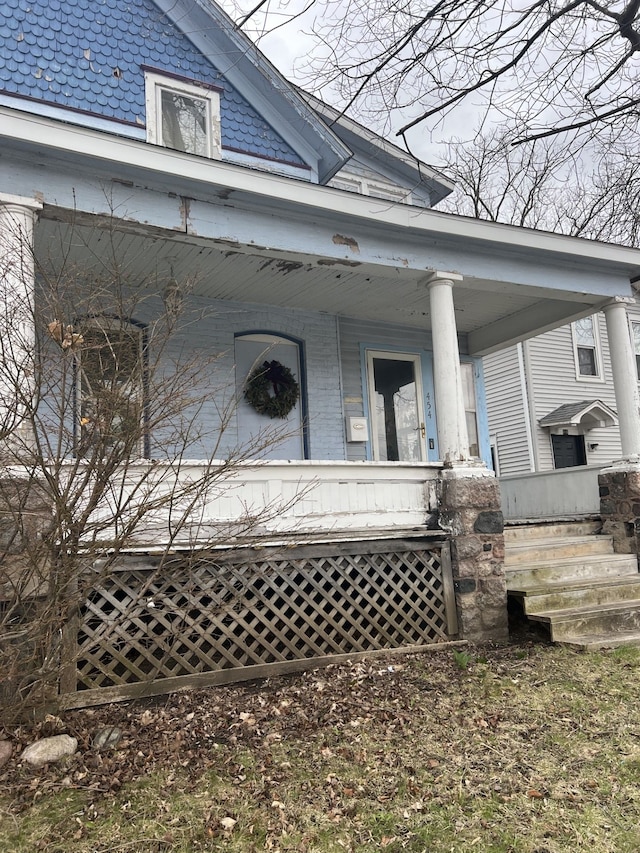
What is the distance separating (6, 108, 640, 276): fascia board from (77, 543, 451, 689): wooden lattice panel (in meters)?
2.80

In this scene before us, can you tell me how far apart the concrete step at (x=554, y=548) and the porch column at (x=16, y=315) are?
4.64m

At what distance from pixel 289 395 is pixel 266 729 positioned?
4.21m

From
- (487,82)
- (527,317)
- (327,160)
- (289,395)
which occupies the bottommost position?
(289,395)

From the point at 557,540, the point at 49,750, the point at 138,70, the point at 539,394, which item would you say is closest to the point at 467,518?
the point at 557,540

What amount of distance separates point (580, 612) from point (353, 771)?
2.91 metres

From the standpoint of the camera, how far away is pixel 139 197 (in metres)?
4.87

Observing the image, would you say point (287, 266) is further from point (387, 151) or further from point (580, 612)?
point (387, 151)

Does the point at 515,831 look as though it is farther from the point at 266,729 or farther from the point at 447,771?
the point at 266,729

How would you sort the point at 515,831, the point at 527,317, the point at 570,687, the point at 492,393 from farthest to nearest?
the point at 492,393, the point at 527,317, the point at 570,687, the point at 515,831

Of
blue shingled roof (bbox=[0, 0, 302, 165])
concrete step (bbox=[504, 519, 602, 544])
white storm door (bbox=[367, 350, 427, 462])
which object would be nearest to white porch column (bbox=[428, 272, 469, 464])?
concrete step (bbox=[504, 519, 602, 544])

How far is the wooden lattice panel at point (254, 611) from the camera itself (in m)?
4.19

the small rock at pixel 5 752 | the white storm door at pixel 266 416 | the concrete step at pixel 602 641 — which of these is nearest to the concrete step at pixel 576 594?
the concrete step at pixel 602 641

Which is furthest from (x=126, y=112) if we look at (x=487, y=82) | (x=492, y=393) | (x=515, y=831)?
(x=492, y=393)

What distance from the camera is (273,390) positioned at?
7402 millimetres
